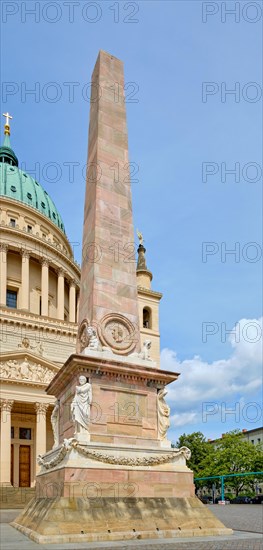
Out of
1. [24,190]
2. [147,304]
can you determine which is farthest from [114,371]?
[24,190]

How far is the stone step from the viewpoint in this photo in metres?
31.0

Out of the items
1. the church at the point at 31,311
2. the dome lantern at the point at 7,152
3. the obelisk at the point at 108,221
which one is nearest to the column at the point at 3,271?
the church at the point at 31,311

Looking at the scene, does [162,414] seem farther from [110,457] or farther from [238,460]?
[238,460]

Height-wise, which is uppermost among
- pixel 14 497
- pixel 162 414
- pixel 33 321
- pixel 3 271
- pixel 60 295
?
pixel 3 271

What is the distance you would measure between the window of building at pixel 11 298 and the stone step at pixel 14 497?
28.1 m

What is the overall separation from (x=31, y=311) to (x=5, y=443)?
22832mm

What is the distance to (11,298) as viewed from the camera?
61.7 m

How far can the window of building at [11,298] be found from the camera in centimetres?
6105

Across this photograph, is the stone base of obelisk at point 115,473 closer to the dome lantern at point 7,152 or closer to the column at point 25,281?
the column at point 25,281

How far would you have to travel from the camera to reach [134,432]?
14.5 meters

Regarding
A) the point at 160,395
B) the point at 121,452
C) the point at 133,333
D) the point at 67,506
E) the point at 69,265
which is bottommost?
the point at 67,506

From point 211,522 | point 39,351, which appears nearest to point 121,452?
point 211,522

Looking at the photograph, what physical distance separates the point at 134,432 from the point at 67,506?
3105 millimetres

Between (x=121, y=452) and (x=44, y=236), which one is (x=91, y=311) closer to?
(x=121, y=452)
